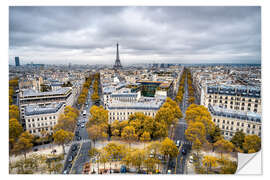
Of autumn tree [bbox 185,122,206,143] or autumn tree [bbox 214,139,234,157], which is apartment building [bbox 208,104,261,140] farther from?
autumn tree [bbox 214,139,234,157]

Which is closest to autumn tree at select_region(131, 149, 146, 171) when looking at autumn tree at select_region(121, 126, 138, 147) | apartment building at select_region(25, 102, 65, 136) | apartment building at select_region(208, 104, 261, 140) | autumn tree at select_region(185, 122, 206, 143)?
autumn tree at select_region(121, 126, 138, 147)

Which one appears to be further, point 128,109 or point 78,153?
point 128,109

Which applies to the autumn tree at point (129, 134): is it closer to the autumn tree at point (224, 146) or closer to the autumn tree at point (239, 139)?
the autumn tree at point (224, 146)

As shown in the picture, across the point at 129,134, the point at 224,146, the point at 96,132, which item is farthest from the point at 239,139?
the point at 96,132

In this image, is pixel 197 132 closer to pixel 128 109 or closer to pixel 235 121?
pixel 235 121
